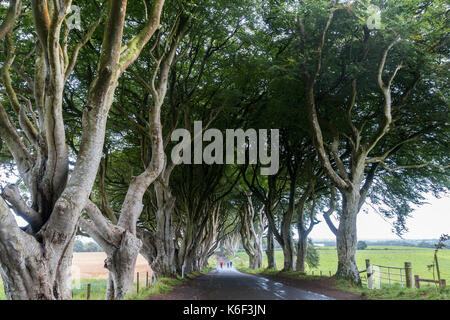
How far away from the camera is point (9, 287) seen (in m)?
4.76

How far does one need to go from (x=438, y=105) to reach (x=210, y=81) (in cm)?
971

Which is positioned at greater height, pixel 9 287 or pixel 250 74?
pixel 250 74

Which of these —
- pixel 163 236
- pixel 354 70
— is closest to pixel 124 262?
pixel 163 236

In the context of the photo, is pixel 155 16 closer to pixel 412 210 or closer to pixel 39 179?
pixel 39 179

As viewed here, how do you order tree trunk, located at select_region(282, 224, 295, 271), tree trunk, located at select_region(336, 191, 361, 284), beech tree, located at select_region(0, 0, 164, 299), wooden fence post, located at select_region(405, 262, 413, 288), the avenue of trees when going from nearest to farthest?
beech tree, located at select_region(0, 0, 164, 299), the avenue of trees, wooden fence post, located at select_region(405, 262, 413, 288), tree trunk, located at select_region(336, 191, 361, 284), tree trunk, located at select_region(282, 224, 295, 271)

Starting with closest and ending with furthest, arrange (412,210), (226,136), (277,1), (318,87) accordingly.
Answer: (277,1) < (318,87) < (226,136) < (412,210)

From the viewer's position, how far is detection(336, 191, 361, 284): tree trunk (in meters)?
11.4

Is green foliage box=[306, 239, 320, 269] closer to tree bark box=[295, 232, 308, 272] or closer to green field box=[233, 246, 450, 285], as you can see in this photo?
green field box=[233, 246, 450, 285]

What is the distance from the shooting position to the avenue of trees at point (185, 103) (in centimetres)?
554

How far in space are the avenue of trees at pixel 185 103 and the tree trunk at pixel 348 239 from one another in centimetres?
5

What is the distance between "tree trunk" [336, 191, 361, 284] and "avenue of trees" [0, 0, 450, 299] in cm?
5

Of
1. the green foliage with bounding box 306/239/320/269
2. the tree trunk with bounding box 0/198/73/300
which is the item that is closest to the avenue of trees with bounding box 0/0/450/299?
the tree trunk with bounding box 0/198/73/300

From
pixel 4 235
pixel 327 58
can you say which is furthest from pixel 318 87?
pixel 4 235

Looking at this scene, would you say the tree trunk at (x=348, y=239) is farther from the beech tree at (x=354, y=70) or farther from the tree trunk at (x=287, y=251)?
the tree trunk at (x=287, y=251)
